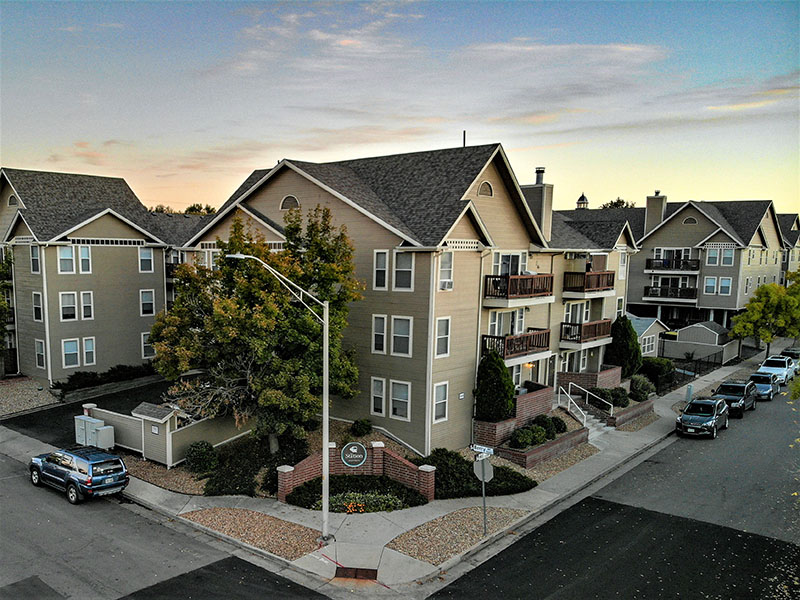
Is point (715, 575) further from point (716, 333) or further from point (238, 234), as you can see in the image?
point (716, 333)

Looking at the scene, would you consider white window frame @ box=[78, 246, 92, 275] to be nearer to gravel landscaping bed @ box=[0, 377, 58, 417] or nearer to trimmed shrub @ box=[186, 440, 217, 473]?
gravel landscaping bed @ box=[0, 377, 58, 417]

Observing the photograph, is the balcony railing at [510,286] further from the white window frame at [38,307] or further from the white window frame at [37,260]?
the white window frame at [38,307]

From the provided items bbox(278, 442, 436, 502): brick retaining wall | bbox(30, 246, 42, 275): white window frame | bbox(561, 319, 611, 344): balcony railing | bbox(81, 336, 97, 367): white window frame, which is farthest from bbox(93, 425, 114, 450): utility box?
bbox(561, 319, 611, 344): balcony railing

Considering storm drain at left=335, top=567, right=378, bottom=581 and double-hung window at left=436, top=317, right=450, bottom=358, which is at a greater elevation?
double-hung window at left=436, top=317, right=450, bottom=358

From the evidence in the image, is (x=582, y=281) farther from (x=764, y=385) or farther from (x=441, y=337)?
(x=764, y=385)

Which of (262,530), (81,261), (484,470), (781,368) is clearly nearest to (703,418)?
(484,470)

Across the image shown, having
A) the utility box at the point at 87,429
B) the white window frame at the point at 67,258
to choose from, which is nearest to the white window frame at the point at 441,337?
the utility box at the point at 87,429
